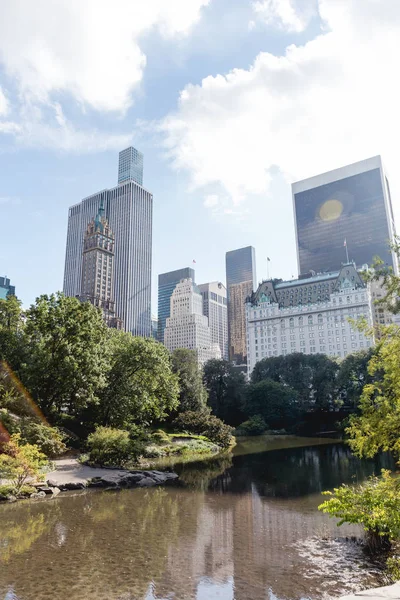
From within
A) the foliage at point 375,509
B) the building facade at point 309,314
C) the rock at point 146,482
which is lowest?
the rock at point 146,482

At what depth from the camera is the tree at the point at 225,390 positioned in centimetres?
8700

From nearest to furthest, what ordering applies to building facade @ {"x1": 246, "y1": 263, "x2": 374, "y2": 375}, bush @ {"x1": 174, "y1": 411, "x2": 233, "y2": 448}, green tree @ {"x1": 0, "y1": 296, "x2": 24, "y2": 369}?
green tree @ {"x1": 0, "y1": 296, "x2": 24, "y2": 369} → bush @ {"x1": 174, "y1": 411, "x2": 233, "y2": 448} → building facade @ {"x1": 246, "y1": 263, "x2": 374, "y2": 375}

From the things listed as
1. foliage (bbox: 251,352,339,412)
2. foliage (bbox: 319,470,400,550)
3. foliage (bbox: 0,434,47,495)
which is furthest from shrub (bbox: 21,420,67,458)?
foliage (bbox: 251,352,339,412)

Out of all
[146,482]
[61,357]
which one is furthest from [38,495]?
[61,357]

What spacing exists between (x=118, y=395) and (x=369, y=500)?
31886mm

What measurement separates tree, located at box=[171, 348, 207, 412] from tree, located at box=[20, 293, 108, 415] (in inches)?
903

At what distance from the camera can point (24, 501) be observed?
21484mm

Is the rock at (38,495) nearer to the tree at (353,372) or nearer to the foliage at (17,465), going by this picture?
the foliage at (17,465)

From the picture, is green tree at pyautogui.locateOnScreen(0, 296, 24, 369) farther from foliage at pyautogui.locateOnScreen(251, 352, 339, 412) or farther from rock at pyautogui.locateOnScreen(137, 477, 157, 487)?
foliage at pyautogui.locateOnScreen(251, 352, 339, 412)

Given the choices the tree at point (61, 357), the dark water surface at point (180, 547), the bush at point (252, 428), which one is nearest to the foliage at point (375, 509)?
the dark water surface at point (180, 547)

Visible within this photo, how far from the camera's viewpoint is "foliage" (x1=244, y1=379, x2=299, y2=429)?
266 feet

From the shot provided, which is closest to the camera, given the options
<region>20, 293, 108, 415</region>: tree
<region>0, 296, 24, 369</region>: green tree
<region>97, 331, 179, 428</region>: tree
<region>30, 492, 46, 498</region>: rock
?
<region>30, 492, 46, 498</region>: rock

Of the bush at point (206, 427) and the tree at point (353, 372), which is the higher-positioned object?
the tree at point (353, 372)

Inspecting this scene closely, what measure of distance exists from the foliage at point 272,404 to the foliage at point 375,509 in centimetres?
6789
